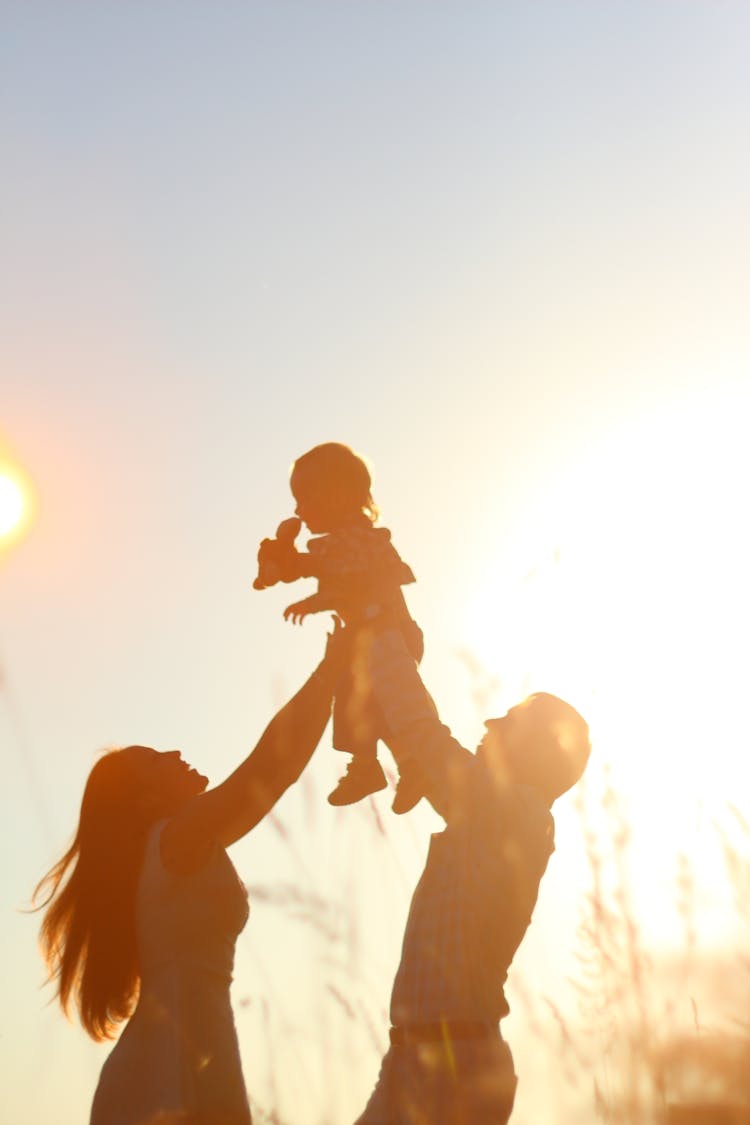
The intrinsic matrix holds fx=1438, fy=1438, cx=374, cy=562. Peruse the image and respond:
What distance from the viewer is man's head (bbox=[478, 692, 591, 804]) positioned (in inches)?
202

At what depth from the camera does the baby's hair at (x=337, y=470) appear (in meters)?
6.92

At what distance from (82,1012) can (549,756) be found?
2491 mm

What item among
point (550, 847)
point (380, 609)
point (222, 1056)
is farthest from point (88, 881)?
point (550, 847)

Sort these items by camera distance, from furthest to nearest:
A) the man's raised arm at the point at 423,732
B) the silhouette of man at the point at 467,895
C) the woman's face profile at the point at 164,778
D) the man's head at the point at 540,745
Answer: the woman's face profile at the point at 164,778 → the man's head at the point at 540,745 → the man's raised arm at the point at 423,732 → the silhouette of man at the point at 467,895

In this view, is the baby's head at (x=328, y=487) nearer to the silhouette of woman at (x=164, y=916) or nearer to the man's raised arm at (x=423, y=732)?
the silhouette of woman at (x=164, y=916)

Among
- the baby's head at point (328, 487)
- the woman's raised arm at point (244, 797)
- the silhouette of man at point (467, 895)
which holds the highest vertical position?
the baby's head at point (328, 487)

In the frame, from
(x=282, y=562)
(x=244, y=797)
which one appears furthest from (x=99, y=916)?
(x=282, y=562)

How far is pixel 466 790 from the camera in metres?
4.99

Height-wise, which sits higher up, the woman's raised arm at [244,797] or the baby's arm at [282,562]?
the baby's arm at [282,562]

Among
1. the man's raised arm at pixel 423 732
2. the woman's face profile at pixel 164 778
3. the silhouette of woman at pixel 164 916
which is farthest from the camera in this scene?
the woman's face profile at pixel 164 778

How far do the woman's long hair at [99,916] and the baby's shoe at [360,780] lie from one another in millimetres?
951

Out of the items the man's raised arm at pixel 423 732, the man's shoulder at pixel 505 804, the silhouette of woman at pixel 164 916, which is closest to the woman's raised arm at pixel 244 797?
the silhouette of woman at pixel 164 916

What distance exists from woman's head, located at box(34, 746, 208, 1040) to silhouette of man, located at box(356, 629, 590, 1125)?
1518 millimetres

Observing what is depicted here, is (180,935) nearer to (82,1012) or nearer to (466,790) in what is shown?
(82,1012)
